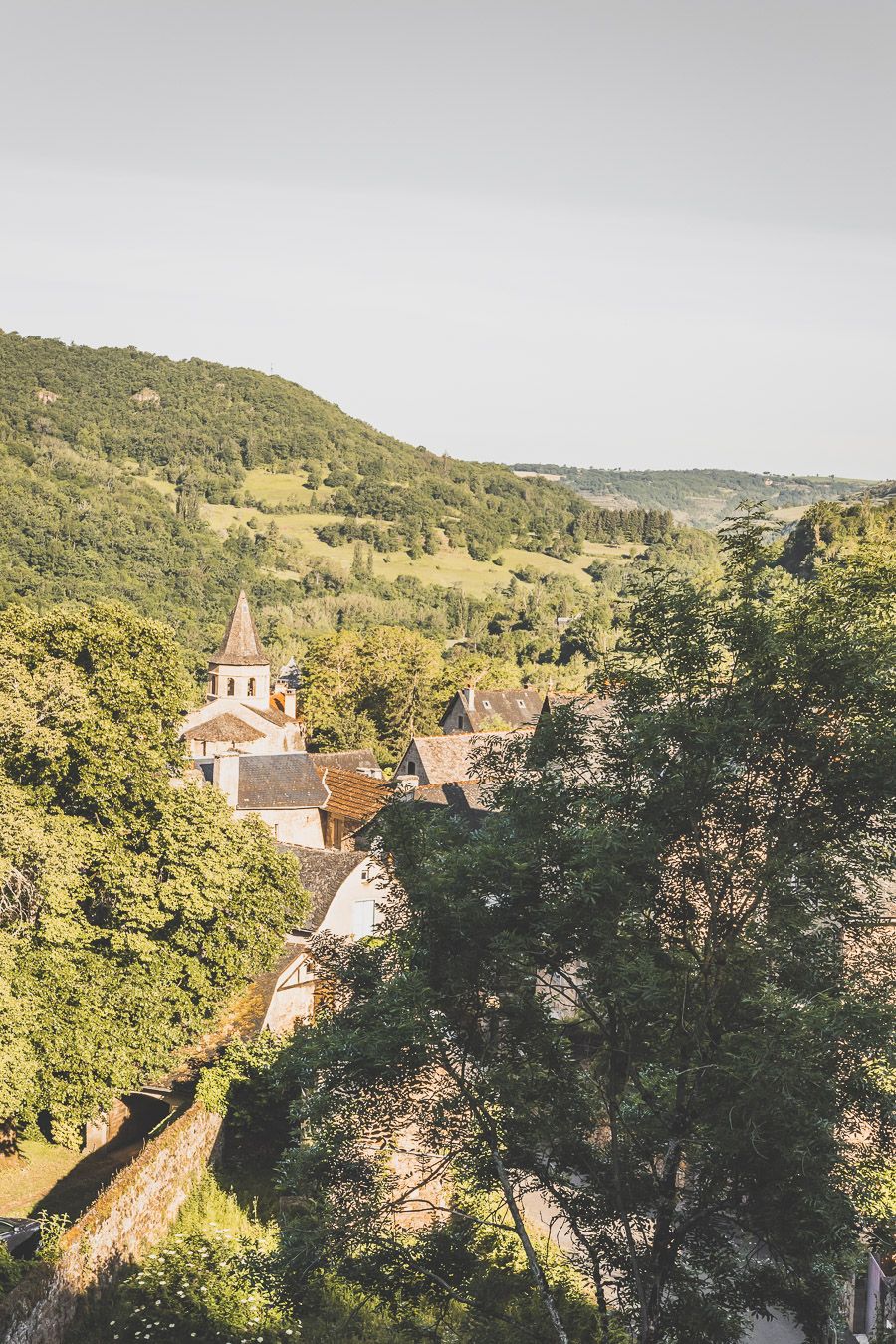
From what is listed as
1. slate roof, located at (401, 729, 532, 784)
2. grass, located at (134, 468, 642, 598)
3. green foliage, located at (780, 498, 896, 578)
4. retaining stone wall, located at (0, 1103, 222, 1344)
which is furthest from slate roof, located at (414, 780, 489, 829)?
grass, located at (134, 468, 642, 598)

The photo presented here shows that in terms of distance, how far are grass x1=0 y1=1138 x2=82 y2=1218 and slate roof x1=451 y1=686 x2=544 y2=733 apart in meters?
47.0

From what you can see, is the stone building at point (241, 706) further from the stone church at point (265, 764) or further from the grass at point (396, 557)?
the grass at point (396, 557)

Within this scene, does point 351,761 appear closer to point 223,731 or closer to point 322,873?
point 223,731

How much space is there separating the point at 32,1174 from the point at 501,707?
52.1 metres

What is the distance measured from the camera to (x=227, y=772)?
138ft

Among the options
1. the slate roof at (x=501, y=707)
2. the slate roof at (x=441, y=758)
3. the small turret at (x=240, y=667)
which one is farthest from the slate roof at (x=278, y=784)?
the slate roof at (x=501, y=707)

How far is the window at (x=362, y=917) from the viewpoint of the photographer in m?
32.3

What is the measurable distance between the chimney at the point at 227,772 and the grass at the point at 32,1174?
18115mm

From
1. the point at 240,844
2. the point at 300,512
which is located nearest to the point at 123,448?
the point at 300,512

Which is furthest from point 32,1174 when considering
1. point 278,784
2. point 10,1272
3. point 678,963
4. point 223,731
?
point 223,731

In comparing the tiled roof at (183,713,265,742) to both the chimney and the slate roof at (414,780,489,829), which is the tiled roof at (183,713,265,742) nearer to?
the chimney

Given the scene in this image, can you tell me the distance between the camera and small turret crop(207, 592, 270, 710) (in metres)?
65.1

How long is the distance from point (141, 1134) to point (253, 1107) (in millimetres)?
3378

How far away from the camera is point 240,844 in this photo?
25.6 meters
